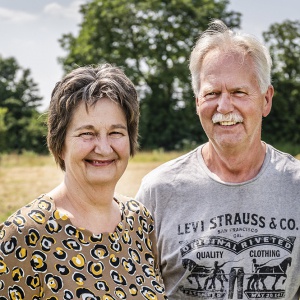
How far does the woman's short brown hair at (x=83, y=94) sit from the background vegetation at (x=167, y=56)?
30.1 metres

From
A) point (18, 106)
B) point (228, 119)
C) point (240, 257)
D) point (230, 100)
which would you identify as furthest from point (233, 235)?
point (18, 106)

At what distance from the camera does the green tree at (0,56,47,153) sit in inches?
1464

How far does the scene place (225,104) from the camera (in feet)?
10.3

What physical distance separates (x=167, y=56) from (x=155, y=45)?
3.29 ft

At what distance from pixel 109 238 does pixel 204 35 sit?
1408mm

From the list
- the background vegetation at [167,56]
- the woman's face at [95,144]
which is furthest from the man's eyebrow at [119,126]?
the background vegetation at [167,56]

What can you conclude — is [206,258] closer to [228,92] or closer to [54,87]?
[228,92]

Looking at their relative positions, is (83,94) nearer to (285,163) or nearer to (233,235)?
(233,235)

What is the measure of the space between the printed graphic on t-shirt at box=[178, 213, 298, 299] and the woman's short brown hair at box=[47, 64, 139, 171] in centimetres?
93

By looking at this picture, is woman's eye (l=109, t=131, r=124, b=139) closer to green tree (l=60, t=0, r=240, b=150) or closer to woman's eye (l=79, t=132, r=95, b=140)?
woman's eye (l=79, t=132, r=95, b=140)

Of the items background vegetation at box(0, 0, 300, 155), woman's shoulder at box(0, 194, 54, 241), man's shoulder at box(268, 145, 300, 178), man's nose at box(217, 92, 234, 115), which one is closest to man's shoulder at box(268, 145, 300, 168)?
man's shoulder at box(268, 145, 300, 178)

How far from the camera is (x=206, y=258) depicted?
3236 millimetres

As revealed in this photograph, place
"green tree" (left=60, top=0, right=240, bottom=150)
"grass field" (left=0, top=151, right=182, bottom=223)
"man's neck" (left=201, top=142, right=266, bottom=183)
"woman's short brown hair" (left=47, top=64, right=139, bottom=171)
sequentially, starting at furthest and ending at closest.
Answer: "green tree" (left=60, top=0, right=240, bottom=150), "grass field" (left=0, top=151, right=182, bottom=223), "man's neck" (left=201, top=142, right=266, bottom=183), "woman's short brown hair" (left=47, top=64, right=139, bottom=171)

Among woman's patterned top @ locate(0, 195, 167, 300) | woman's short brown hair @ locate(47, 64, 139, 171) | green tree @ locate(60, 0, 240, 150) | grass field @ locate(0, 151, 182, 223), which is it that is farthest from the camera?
green tree @ locate(60, 0, 240, 150)
